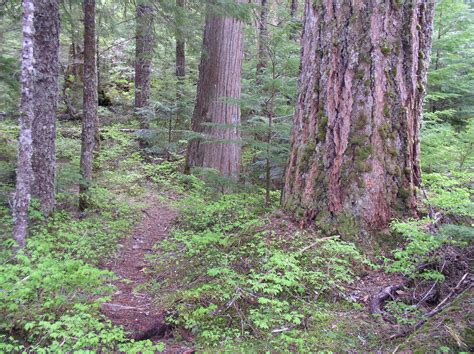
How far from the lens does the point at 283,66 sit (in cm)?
565

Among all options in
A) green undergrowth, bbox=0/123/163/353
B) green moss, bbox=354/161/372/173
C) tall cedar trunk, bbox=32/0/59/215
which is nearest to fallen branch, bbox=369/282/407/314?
green moss, bbox=354/161/372/173

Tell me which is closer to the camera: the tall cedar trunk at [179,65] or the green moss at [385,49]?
the green moss at [385,49]

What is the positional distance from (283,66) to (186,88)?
251 inches

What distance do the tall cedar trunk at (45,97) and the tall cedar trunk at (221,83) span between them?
337 cm

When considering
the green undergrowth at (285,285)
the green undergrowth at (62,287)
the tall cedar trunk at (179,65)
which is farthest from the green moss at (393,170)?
the tall cedar trunk at (179,65)

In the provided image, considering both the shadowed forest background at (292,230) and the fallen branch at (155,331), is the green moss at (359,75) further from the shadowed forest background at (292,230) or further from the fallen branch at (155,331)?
the fallen branch at (155,331)

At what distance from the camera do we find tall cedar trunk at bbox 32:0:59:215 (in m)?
5.66

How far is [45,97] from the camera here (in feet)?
19.2

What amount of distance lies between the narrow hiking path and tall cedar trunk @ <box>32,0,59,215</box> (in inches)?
59.8

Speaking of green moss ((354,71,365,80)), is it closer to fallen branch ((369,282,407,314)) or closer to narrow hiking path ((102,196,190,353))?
fallen branch ((369,282,407,314))

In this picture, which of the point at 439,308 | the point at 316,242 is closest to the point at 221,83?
the point at 316,242

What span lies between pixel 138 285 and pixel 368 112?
323 cm

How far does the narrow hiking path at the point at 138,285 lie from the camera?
3.31 meters

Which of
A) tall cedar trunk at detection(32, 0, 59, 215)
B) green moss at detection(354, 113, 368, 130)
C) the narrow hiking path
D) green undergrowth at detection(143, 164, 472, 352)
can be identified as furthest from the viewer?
tall cedar trunk at detection(32, 0, 59, 215)
